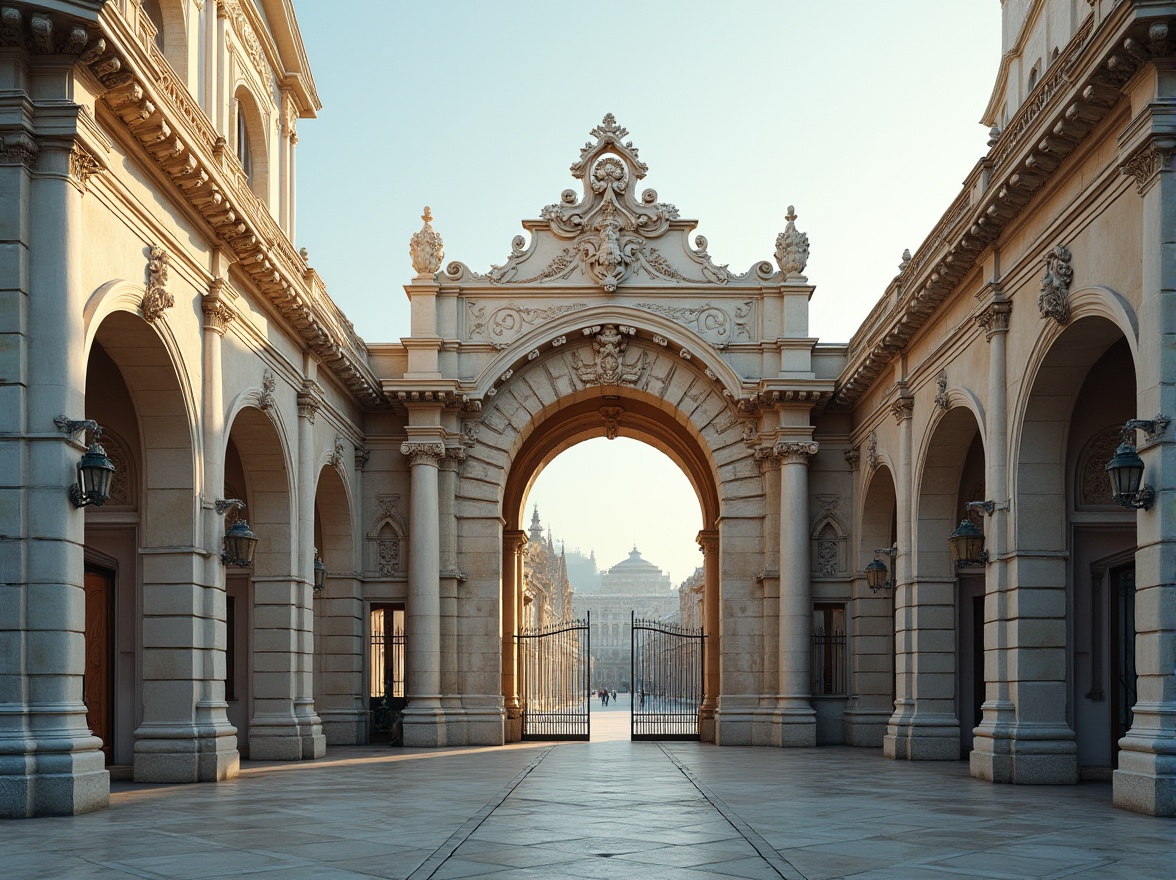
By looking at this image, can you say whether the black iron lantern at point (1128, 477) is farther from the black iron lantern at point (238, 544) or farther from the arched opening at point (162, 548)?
the black iron lantern at point (238, 544)

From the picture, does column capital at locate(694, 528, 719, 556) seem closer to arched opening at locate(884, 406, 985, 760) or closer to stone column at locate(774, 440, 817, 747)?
stone column at locate(774, 440, 817, 747)

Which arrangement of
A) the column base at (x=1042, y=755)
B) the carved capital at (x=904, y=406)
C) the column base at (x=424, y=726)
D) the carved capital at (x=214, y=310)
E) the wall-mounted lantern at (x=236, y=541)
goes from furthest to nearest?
the column base at (x=424, y=726) < the carved capital at (x=904, y=406) < the wall-mounted lantern at (x=236, y=541) < the carved capital at (x=214, y=310) < the column base at (x=1042, y=755)

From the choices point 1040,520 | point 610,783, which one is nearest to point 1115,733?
point 1040,520

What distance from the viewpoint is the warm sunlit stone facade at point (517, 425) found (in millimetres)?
13984

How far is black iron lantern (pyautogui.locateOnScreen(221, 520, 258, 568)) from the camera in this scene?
19609 millimetres

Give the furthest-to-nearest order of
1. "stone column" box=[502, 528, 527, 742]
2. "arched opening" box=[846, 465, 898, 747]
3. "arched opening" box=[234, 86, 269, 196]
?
"stone column" box=[502, 528, 527, 742] < "arched opening" box=[846, 465, 898, 747] < "arched opening" box=[234, 86, 269, 196]

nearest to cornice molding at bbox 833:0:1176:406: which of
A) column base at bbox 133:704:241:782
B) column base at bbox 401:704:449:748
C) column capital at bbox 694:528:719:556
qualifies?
column capital at bbox 694:528:719:556

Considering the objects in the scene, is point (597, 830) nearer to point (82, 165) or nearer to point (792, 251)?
point (82, 165)

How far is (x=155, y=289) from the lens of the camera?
662 inches

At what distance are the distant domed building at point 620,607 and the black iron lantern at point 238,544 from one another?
6102cm

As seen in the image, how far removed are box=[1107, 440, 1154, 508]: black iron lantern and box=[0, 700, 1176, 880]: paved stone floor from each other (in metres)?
3.04

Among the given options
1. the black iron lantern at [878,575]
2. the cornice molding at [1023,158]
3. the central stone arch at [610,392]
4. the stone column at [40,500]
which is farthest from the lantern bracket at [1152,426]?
the central stone arch at [610,392]

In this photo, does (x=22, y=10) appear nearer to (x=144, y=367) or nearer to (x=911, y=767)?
(x=144, y=367)

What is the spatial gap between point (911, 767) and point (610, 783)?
587 centimetres
